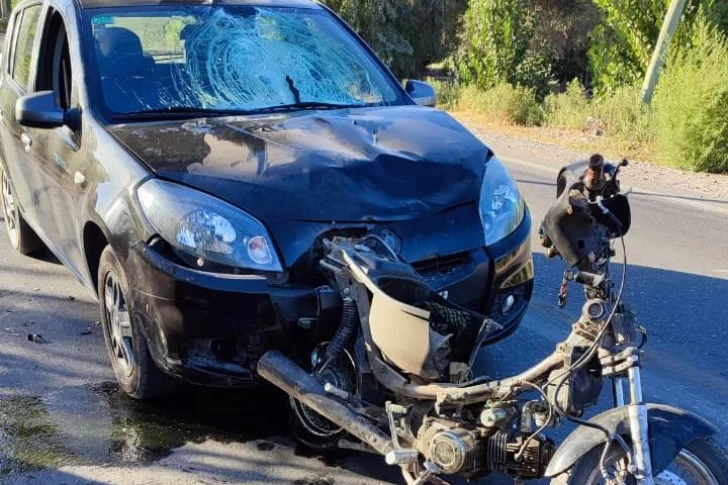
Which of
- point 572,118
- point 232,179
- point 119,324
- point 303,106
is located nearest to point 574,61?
point 572,118

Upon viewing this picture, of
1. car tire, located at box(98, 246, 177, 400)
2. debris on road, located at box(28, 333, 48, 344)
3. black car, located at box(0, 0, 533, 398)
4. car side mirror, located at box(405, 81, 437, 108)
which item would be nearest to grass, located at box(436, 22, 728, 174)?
car side mirror, located at box(405, 81, 437, 108)

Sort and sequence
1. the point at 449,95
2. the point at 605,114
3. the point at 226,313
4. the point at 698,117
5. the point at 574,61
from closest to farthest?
the point at 226,313
the point at 698,117
the point at 605,114
the point at 449,95
the point at 574,61

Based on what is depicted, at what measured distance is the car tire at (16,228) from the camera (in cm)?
661

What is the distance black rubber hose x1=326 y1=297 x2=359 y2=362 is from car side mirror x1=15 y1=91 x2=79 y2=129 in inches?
76.0

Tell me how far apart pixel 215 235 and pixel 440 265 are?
997mm

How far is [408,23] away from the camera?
2706cm

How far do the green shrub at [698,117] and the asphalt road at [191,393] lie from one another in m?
5.28

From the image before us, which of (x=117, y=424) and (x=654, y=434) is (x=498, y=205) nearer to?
(x=654, y=434)

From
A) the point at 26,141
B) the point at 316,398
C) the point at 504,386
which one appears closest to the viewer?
the point at 504,386

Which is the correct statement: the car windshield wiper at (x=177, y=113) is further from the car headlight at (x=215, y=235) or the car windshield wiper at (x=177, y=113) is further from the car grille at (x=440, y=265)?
the car grille at (x=440, y=265)

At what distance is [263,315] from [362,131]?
1.21 metres

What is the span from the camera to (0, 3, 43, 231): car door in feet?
18.4

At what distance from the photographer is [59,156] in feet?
15.7

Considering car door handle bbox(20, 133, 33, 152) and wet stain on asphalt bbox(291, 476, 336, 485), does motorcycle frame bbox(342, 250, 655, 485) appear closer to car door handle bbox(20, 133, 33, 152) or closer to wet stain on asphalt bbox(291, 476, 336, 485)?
wet stain on asphalt bbox(291, 476, 336, 485)
